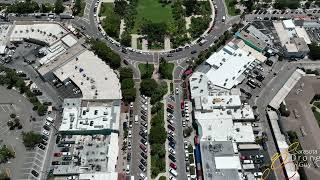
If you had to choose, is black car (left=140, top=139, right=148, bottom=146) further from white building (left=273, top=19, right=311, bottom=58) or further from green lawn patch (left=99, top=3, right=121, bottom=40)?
white building (left=273, top=19, right=311, bottom=58)

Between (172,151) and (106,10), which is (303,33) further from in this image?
(106,10)

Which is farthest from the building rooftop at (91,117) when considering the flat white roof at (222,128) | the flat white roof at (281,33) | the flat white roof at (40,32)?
the flat white roof at (281,33)

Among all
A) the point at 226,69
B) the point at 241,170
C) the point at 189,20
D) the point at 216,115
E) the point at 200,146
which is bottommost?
the point at 241,170

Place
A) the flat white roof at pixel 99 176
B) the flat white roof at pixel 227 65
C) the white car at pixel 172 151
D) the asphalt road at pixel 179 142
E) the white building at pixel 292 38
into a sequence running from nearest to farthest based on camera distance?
the flat white roof at pixel 99 176 → the asphalt road at pixel 179 142 → the white car at pixel 172 151 → the flat white roof at pixel 227 65 → the white building at pixel 292 38

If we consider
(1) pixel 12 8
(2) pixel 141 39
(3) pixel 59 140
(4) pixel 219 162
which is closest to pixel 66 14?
(1) pixel 12 8

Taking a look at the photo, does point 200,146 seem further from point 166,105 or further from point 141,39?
point 141,39

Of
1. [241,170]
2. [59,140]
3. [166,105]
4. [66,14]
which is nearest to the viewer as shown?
[241,170]

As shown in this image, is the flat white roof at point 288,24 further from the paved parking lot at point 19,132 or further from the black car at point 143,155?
the paved parking lot at point 19,132
